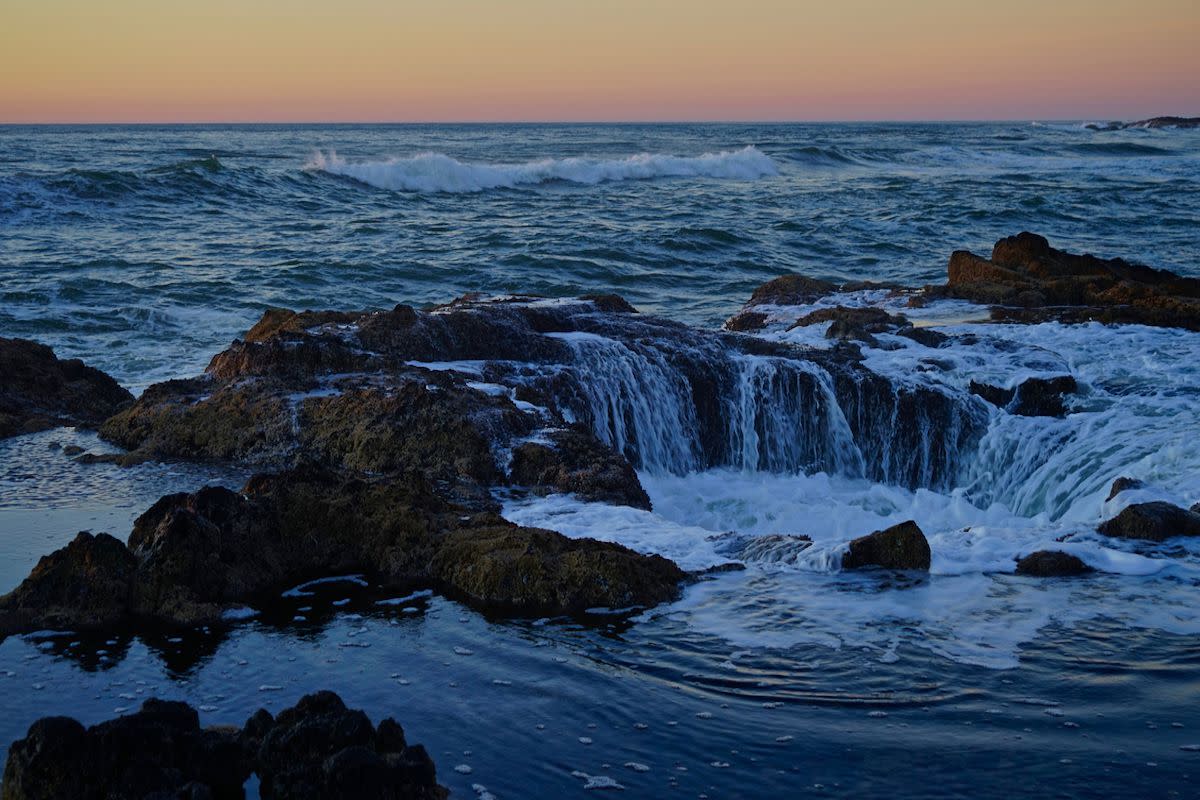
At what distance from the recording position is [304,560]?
631 cm

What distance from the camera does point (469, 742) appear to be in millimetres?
4426

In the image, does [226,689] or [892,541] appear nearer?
[226,689]

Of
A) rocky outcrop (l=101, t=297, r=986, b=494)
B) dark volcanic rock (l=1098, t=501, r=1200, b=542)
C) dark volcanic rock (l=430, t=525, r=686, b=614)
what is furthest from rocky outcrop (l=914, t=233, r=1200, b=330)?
dark volcanic rock (l=430, t=525, r=686, b=614)

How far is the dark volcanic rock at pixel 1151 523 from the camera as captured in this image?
6.81 metres

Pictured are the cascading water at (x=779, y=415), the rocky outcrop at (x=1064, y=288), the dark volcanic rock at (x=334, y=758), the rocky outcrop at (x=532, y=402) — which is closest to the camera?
the dark volcanic rock at (x=334, y=758)

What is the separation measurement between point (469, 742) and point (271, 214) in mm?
25760

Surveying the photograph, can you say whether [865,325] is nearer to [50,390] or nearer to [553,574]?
[553,574]

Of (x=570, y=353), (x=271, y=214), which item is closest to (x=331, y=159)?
(x=271, y=214)

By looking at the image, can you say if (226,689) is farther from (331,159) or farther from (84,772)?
(331,159)

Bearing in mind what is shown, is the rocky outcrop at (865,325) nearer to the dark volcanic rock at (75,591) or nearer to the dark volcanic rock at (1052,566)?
the dark volcanic rock at (1052,566)

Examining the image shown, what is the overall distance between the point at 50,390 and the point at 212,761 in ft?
23.4

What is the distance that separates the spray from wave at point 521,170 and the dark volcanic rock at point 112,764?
3553cm

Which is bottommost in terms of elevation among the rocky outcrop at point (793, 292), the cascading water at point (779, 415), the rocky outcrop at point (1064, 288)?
the cascading water at point (779, 415)

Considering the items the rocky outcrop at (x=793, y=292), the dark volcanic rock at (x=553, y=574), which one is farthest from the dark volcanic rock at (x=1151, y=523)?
the rocky outcrop at (x=793, y=292)
